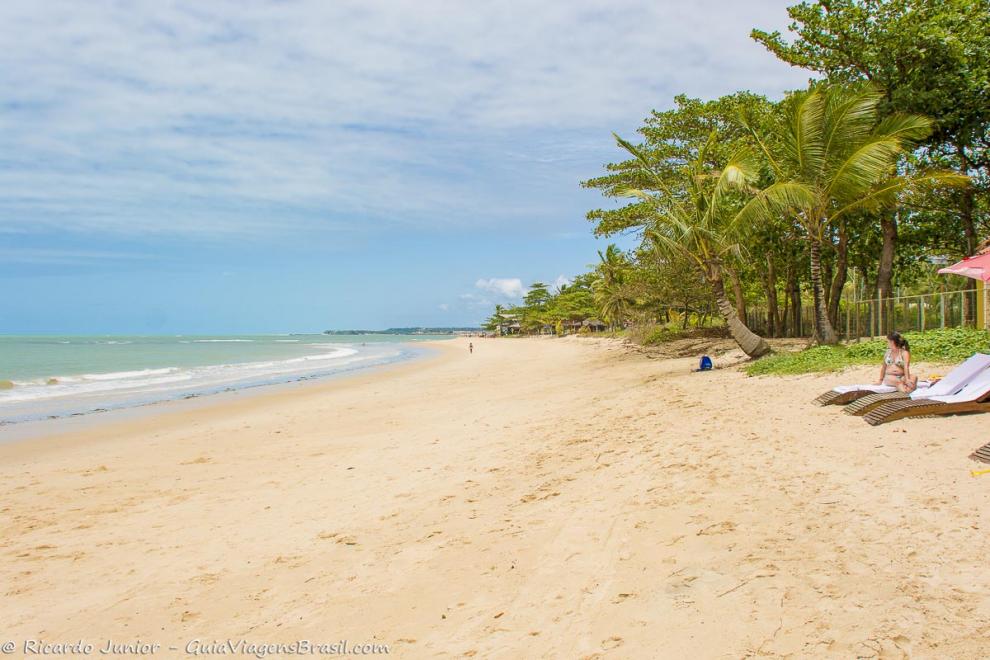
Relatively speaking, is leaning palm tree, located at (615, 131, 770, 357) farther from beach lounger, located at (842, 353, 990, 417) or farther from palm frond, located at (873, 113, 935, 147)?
beach lounger, located at (842, 353, 990, 417)

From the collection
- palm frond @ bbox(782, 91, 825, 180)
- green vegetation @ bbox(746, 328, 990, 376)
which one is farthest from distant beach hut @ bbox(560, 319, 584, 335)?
green vegetation @ bbox(746, 328, 990, 376)

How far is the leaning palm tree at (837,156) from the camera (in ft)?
40.8

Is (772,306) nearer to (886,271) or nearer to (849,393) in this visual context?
(886,271)

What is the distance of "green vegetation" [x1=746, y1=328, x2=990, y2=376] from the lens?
10203 millimetres

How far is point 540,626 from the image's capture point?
3238 millimetres

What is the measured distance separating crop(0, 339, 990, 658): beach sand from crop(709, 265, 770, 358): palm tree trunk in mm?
6447

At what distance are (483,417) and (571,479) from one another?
4.75 m

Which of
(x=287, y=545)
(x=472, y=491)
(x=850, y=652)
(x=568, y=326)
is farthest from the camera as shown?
(x=568, y=326)

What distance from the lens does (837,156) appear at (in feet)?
43.6

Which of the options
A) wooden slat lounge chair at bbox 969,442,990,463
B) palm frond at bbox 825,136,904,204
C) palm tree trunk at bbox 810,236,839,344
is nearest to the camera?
wooden slat lounge chair at bbox 969,442,990,463

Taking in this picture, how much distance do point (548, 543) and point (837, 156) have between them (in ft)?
41.5

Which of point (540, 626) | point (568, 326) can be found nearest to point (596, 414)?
point (540, 626)

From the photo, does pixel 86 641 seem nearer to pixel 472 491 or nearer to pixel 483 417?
pixel 472 491

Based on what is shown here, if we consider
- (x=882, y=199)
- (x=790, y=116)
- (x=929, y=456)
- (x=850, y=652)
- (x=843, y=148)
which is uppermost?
(x=790, y=116)
